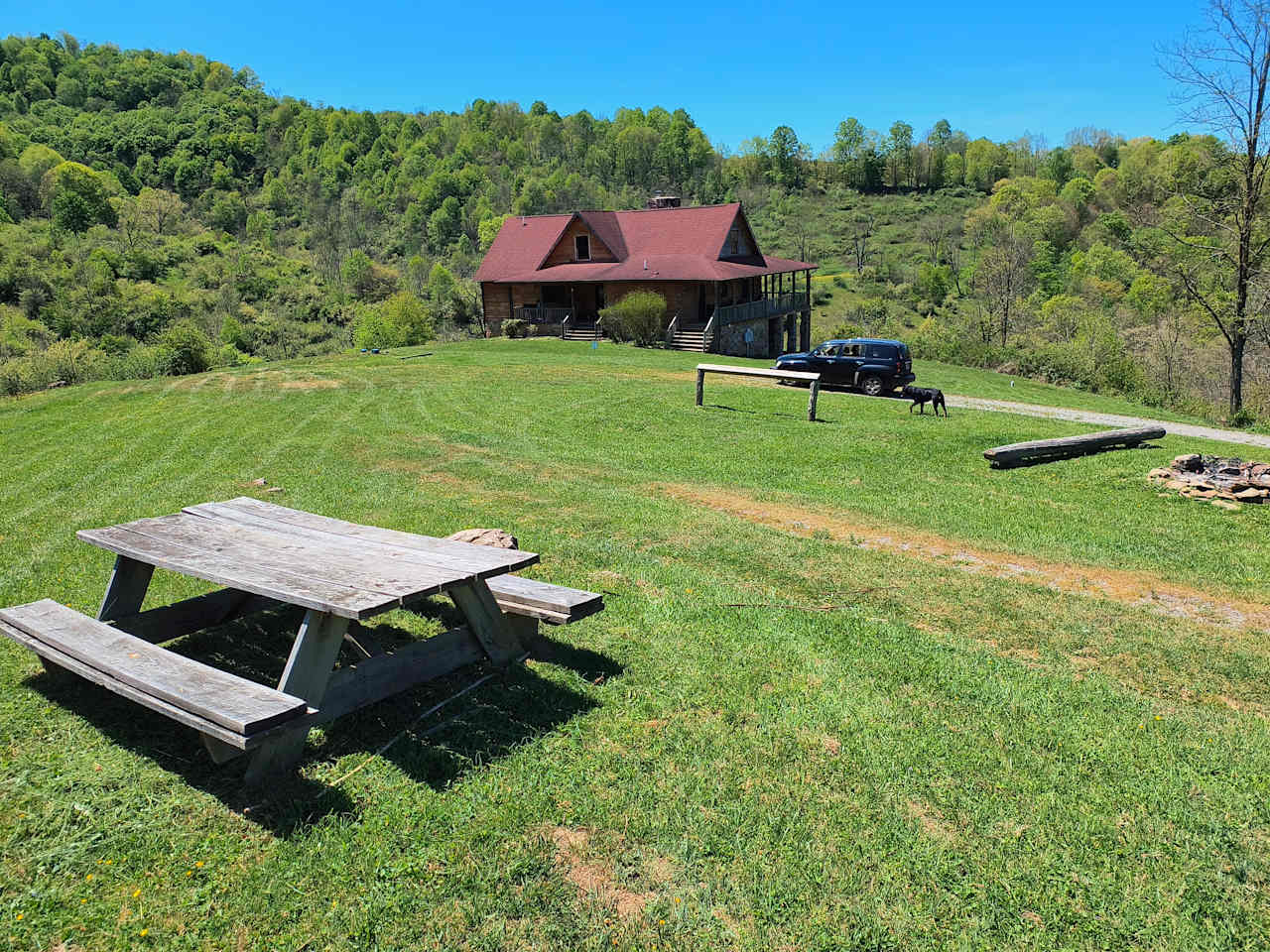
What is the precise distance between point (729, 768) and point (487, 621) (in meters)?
1.74

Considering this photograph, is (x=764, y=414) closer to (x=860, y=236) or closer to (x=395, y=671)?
(x=395, y=671)

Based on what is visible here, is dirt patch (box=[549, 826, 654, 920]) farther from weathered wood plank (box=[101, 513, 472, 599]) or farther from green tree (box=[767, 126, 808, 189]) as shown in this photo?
green tree (box=[767, 126, 808, 189])

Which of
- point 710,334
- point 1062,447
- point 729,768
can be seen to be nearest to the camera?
point 729,768

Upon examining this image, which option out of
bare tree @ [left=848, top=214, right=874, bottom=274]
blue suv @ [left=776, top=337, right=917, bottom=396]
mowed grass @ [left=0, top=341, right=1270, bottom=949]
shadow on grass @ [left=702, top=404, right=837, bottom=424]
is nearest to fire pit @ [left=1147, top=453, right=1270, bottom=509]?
mowed grass @ [left=0, top=341, right=1270, bottom=949]

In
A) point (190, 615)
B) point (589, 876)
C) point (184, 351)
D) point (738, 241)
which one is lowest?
point (589, 876)

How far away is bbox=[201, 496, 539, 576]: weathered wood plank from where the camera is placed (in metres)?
4.43

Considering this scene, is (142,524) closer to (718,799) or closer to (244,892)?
(244,892)

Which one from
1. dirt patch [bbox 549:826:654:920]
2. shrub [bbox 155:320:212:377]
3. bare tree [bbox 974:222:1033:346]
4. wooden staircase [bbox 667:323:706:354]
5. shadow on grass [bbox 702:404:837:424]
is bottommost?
dirt patch [bbox 549:826:654:920]

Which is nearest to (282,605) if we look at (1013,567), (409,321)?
(1013,567)

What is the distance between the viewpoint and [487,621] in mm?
4816

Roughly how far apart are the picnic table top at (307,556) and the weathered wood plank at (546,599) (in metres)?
0.32

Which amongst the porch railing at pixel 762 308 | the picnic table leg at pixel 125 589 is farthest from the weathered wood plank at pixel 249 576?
the porch railing at pixel 762 308

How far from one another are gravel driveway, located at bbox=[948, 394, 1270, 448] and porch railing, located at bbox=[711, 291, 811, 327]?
13127mm

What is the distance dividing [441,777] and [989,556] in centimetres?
617
